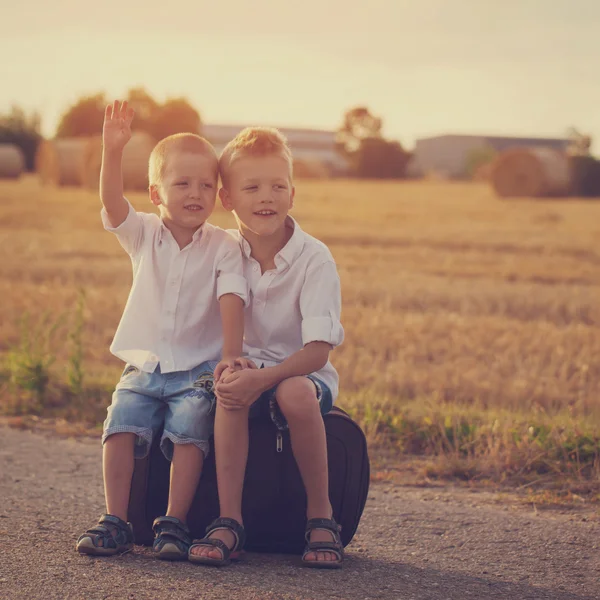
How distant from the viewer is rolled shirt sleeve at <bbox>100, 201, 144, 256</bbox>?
3473 mm

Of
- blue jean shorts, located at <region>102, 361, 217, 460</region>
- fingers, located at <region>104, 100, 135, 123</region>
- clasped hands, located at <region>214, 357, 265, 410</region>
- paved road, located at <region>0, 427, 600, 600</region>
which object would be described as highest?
fingers, located at <region>104, 100, 135, 123</region>

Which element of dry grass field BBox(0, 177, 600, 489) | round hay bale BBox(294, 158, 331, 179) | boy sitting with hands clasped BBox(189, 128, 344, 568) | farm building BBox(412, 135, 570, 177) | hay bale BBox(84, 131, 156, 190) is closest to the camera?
boy sitting with hands clasped BBox(189, 128, 344, 568)

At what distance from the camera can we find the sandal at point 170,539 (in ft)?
10.1

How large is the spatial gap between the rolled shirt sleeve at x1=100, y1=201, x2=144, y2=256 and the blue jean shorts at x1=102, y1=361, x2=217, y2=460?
0.45 metres

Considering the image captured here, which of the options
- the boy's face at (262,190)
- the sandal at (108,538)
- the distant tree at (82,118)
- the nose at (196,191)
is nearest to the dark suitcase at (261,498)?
the sandal at (108,538)

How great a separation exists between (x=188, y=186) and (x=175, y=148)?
133 mm

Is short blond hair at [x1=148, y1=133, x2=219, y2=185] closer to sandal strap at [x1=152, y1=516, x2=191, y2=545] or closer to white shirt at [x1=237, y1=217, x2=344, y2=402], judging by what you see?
white shirt at [x1=237, y1=217, x2=344, y2=402]

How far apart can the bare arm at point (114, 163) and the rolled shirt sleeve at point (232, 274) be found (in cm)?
38

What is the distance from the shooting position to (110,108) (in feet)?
11.4

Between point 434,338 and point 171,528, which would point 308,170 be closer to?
point 434,338

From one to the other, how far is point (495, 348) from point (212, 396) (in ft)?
12.2

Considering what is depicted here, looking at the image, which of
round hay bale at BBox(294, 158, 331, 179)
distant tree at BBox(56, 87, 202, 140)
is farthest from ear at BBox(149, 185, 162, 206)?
distant tree at BBox(56, 87, 202, 140)

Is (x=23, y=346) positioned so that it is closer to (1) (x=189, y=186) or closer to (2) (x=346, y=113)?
(1) (x=189, y=186)

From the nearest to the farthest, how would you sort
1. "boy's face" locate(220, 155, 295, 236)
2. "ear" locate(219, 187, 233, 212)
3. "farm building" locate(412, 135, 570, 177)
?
"boy's face" locate(220, 155, 295, 236)
"ear" locate(219, 187, 233, 212)
"farm building" locate(412, 135, 570, 177)
